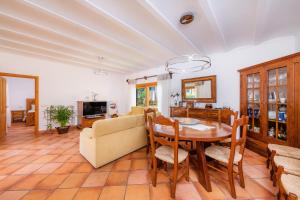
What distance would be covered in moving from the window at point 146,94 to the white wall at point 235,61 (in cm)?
196

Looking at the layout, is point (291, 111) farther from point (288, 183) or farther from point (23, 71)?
point (23, 71)

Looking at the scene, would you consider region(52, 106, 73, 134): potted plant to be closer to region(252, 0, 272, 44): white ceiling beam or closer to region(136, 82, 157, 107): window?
region(136, 82, 157, 107): window

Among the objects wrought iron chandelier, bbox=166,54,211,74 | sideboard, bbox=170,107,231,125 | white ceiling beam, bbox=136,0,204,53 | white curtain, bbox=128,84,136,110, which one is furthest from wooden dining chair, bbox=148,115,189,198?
white curtain, bbox=128,84,136,110

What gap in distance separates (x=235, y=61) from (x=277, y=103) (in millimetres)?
1434

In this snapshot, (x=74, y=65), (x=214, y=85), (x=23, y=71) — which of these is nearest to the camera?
(x=214, y=85)

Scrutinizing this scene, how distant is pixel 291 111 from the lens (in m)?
2.09

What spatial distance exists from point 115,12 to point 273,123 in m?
3.43

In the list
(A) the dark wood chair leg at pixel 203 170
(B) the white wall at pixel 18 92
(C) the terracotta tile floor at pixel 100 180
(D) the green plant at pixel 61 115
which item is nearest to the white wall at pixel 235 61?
(C) the terracotta tile floor at pixel 100 180

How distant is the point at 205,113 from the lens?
340 centimetres

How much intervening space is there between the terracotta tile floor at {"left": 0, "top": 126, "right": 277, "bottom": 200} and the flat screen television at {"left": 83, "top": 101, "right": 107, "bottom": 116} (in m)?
2.33

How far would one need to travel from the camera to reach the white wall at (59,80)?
375 cm

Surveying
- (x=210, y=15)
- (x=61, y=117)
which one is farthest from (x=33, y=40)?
(x=210, y=15)

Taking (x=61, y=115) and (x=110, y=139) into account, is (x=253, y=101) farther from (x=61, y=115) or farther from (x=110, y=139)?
(x=61, y=115)

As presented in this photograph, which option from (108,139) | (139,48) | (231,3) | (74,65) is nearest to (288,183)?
(231,3)
